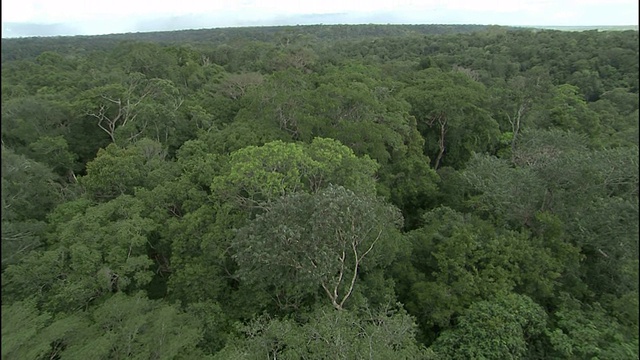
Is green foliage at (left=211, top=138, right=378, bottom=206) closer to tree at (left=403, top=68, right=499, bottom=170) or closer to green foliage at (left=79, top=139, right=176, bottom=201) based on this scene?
green foliage at (left=79, top=139, right=176, bottom=201)

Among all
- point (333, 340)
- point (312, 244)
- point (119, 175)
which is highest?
point (312, 244)

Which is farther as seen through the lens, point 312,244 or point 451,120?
point 451,120

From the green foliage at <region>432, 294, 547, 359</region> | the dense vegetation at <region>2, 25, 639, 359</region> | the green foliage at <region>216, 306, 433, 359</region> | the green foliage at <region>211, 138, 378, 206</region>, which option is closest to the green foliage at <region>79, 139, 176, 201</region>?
the dense vegetation at <region>2, 25, 639, 359</region>

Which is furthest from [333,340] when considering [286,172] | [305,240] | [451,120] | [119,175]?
[451,120]

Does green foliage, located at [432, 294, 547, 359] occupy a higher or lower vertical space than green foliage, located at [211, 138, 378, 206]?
lower

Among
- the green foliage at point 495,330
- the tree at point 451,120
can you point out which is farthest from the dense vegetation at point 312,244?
the tree at point 451,120

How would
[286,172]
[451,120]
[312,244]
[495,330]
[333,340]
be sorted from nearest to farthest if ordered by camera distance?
[333,340]
[312,244]
[495,330]
[286,172]
[451,120]

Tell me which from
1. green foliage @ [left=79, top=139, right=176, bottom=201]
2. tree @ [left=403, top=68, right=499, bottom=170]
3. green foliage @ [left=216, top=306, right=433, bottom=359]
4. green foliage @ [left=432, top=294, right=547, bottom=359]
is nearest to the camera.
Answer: green foliage @ [left=216, top=306, right=433, bottom=359]

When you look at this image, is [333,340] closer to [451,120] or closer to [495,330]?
[495,330]

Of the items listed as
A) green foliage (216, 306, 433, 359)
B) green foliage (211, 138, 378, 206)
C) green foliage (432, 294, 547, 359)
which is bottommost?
green foliage (432, 294, 547, 359)

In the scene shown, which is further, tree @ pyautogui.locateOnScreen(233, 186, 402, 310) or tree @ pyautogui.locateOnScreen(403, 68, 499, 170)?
tree @ pyautogui.locateOnScreen(403, 68, 499, 170)

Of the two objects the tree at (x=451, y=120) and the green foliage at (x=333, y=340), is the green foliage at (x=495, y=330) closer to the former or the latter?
the green foliage at (x=333, y=340)

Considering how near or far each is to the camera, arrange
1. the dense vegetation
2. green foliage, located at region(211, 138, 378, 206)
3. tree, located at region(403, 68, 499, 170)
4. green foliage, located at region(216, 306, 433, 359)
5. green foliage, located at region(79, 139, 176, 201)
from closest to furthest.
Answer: green foliage, located at region(216, 306, 433, 359)
the dense vegetation
green foliage, located at region(211, 138, 378, 206)
green foliage, located at region(79, 139, 176, 201)
tree, located at region(403, 68, 499, 170)
